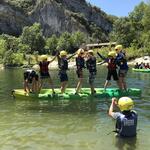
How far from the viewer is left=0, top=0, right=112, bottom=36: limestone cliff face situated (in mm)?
152500

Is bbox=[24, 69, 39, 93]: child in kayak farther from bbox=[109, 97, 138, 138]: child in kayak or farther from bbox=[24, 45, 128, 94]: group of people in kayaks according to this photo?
bbox=[109, 97, 138, 138]: child in kayak

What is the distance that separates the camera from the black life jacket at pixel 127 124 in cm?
1297

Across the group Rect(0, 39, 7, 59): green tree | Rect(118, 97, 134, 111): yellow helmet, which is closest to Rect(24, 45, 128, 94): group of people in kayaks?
Rect(118, 97, 134, 111): yellow helmet

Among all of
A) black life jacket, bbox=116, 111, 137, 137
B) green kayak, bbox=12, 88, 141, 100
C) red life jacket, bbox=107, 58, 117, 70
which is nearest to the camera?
black life jacket, bbox=116, 111, 137, 137

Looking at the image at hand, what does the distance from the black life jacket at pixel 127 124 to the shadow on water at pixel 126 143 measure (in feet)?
0.55

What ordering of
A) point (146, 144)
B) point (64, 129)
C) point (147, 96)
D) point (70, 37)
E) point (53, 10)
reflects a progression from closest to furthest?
point (146, 144) → point (64, 129) → point (147, 96) → point (70, 37) → point (53, 10)

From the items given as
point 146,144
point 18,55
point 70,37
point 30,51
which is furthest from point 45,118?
point 70,37

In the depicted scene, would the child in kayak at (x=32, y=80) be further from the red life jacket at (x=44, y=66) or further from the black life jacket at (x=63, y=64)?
the black life jacket at (x=63, y=64)

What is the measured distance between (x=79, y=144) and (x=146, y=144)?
2.14 meters

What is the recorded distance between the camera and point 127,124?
1299 cm

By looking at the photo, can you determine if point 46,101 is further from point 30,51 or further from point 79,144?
point 30,51

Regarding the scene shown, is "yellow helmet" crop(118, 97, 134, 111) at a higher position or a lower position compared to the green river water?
higher

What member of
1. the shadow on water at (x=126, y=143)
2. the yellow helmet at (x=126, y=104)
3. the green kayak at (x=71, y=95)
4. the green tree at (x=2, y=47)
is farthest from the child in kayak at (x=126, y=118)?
the green tree at (x=2, y=47)

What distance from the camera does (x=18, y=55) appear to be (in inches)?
3910
